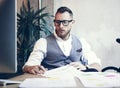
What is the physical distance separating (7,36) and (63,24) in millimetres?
1912

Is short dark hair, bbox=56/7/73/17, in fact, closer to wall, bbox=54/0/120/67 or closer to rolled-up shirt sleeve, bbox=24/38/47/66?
wall, bbox=54/0/120/67

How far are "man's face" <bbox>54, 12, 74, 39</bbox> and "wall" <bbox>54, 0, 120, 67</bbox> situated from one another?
16 centimetres

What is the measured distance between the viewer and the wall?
2836 mm

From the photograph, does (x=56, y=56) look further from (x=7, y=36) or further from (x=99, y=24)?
(x=7, y=36)

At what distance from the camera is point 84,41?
2705 mm

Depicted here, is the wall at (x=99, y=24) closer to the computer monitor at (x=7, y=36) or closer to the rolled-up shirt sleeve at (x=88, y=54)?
the rolled-up shirt sleeve at (x=88, y=54)

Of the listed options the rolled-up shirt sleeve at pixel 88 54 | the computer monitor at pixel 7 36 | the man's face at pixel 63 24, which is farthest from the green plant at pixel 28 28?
the computer monitor at pixel 7 36

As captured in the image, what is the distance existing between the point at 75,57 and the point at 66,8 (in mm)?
682

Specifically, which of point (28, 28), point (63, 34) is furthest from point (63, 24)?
point (28, 28)

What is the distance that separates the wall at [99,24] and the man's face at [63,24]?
0.53 ft

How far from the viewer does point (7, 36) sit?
83 centimetres

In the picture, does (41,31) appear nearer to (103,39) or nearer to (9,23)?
(103,39)

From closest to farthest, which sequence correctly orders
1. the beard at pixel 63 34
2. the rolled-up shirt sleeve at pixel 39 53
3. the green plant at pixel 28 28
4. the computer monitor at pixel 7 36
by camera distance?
the computer monitor at pixel 7 36, the rolled-up shirt sleeve at pixel 39 53, the beard at pixel 63 34, the green plant at pixel 28 28

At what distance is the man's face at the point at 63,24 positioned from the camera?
2650 millimetres
